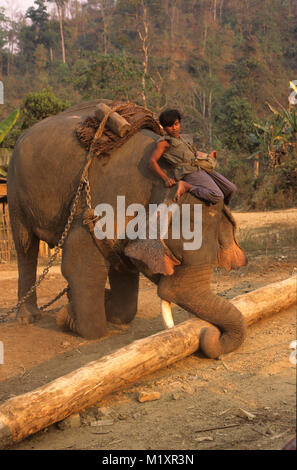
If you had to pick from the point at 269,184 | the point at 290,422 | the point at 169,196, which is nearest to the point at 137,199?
the point at 169,196

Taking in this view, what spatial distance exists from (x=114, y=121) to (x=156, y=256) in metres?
1.32

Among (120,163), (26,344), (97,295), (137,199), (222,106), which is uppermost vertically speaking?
(222,106)

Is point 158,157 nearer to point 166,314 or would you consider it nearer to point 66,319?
point 166,314

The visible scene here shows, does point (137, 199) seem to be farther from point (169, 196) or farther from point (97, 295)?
point (97, 295)

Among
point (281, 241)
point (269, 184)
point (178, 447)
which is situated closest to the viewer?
point (178, 447)

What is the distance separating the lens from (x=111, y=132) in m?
4.91

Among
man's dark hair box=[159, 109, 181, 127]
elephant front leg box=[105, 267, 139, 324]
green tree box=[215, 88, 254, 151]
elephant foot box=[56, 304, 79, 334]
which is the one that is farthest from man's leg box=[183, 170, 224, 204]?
green tree box=[215, 88, 254, 151]

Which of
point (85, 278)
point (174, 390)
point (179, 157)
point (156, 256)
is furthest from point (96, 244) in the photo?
point (174, 390)

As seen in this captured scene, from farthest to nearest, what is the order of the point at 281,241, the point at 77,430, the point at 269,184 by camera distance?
1. the point at 269,184
2. the point at 281,241
3. the point at 77,430

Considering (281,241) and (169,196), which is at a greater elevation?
(169,196)

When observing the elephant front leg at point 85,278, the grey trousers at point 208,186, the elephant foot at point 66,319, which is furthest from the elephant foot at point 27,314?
the grey trousers at point 208,186

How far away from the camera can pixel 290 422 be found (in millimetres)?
2943

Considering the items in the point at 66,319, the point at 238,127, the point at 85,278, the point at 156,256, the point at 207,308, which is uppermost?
the point at 238,127

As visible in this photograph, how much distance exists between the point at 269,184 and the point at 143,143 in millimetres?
12049
